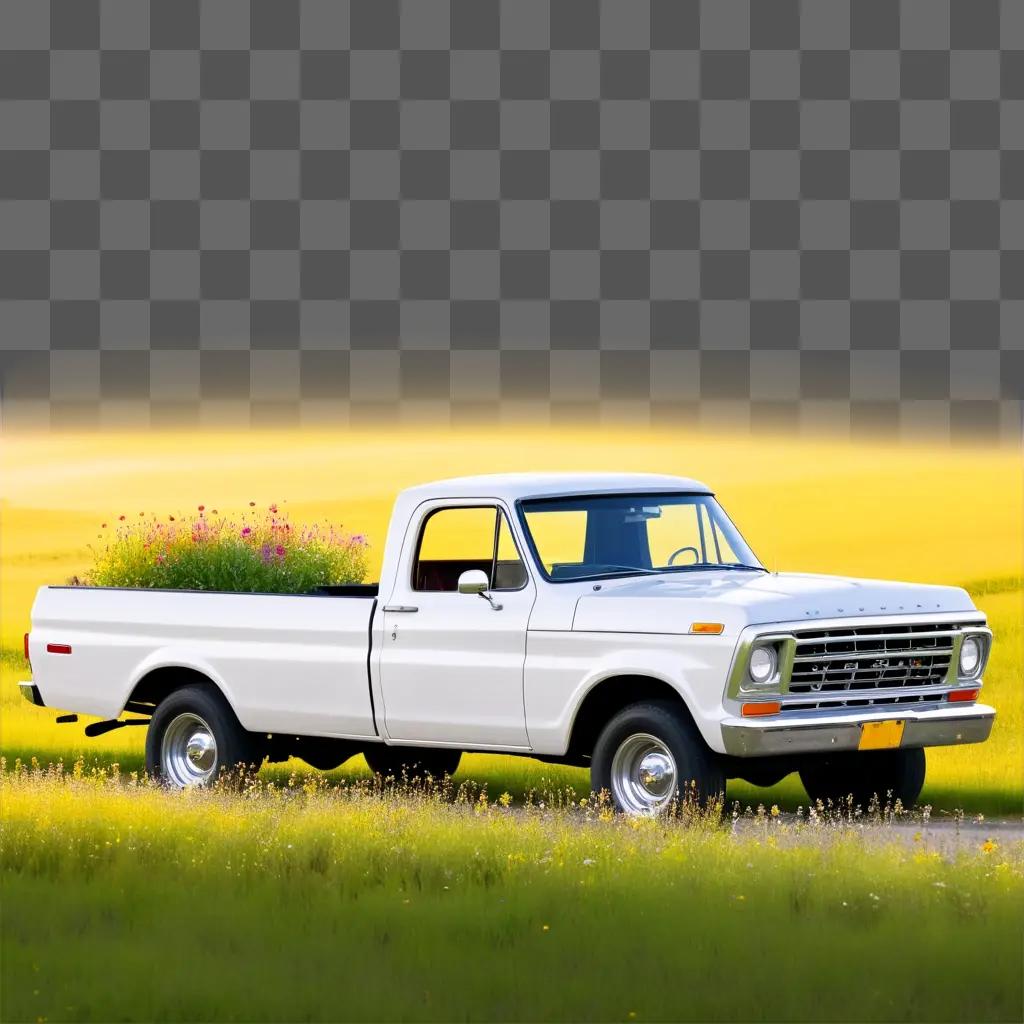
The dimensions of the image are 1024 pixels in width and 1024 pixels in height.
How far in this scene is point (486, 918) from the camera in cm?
1035

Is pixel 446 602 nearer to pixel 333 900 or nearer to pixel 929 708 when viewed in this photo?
pixel 929 708

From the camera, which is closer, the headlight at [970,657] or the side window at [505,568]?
the headlight at [970,657]

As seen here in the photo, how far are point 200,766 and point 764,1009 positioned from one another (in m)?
8.91

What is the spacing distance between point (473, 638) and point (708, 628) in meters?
1.97

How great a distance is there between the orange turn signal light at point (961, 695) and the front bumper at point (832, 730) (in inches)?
2.3

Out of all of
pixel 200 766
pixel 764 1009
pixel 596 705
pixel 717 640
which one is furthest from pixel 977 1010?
pixel 200 766

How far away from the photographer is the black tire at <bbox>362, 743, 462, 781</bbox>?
17.5 metres

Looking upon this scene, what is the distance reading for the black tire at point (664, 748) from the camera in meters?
13.5

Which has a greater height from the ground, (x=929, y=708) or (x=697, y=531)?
(x=697, y=531)

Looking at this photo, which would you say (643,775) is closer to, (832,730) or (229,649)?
(832,730)

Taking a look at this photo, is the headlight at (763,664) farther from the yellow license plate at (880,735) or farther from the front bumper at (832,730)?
the yellow license plate at (880,735)

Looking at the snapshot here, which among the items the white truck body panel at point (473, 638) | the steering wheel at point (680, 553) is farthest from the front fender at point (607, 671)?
the steering wheel at point (680, 553)

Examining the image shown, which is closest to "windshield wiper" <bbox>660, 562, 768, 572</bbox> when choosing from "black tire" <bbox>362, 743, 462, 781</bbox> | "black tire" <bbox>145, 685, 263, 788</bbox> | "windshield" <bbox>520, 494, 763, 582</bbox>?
"windshield" <bbox>520, 494, 763, 582</bbox>

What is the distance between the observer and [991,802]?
17266 mm
